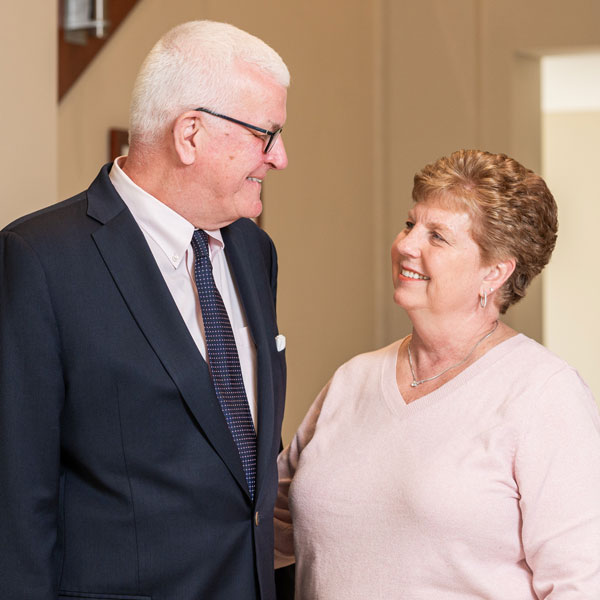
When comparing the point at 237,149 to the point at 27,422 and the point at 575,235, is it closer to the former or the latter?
the point at 27,422

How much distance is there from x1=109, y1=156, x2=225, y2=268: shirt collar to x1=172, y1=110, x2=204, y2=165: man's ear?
110 millimetres

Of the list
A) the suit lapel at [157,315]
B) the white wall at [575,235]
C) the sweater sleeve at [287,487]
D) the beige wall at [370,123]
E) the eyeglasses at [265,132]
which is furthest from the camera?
the white wall at [575,235]

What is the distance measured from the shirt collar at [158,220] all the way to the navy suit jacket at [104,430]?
40 mm

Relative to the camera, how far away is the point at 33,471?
63.2 inches

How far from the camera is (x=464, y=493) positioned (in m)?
1.86

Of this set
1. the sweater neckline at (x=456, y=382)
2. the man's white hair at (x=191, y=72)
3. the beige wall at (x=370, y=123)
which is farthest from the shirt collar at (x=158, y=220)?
the beige wall at (x=370, y=123)

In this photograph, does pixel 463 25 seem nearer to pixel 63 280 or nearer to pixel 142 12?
pixel 142 12

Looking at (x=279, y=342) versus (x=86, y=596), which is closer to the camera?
(x=86, y=596)

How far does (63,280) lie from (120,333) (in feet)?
0.46

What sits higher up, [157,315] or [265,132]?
[265,132]

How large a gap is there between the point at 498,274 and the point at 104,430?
97 centimetres

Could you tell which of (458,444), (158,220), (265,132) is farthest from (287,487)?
(265,132)

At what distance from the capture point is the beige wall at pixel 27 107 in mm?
2266

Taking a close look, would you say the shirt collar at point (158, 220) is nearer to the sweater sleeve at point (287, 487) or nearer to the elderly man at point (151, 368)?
the elderly man at point (151, 368)
